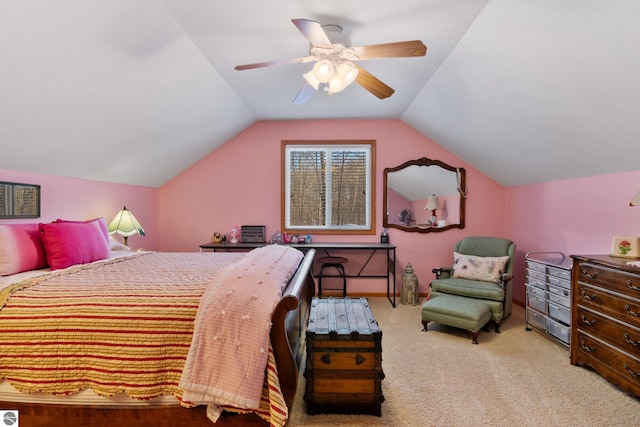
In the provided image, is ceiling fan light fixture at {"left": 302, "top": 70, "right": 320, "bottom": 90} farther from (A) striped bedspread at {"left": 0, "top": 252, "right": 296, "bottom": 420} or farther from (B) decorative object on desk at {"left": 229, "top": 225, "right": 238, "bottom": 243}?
(B) decorative object on desk at {"left": 229, "top": 225, "right": 238, "bottom": 243}

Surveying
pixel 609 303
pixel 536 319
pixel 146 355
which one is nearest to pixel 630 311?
pixel 609 303

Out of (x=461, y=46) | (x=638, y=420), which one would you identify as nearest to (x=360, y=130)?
(x=461, y=46)

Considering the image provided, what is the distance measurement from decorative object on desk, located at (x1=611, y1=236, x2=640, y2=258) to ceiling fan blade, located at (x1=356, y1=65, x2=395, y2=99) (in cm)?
217

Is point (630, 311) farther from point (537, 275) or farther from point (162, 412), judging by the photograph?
point (162, 412)

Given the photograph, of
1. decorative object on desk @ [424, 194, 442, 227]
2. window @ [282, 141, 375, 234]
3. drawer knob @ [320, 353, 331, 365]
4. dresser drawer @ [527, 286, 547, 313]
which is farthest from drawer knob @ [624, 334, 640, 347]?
window @ [282, 141, 375, 234]

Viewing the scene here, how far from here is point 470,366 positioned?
257cm

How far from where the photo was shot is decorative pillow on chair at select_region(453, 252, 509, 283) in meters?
3.54

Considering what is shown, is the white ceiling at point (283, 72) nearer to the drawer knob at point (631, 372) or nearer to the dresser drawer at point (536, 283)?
the dresser drawer at point (536, 283)

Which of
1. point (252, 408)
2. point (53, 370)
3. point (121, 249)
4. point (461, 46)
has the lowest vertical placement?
point (252, 408)

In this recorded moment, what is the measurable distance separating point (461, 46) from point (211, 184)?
11.5 ft

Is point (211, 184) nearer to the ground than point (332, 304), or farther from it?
farther from it

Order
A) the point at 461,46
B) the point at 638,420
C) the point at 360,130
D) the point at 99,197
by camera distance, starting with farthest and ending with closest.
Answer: the point at 360,130 < the point at 99,197 < the point at 461,46 < the point at 638,420

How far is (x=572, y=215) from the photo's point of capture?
326 cm

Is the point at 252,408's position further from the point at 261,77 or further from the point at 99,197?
the point at 99,197
